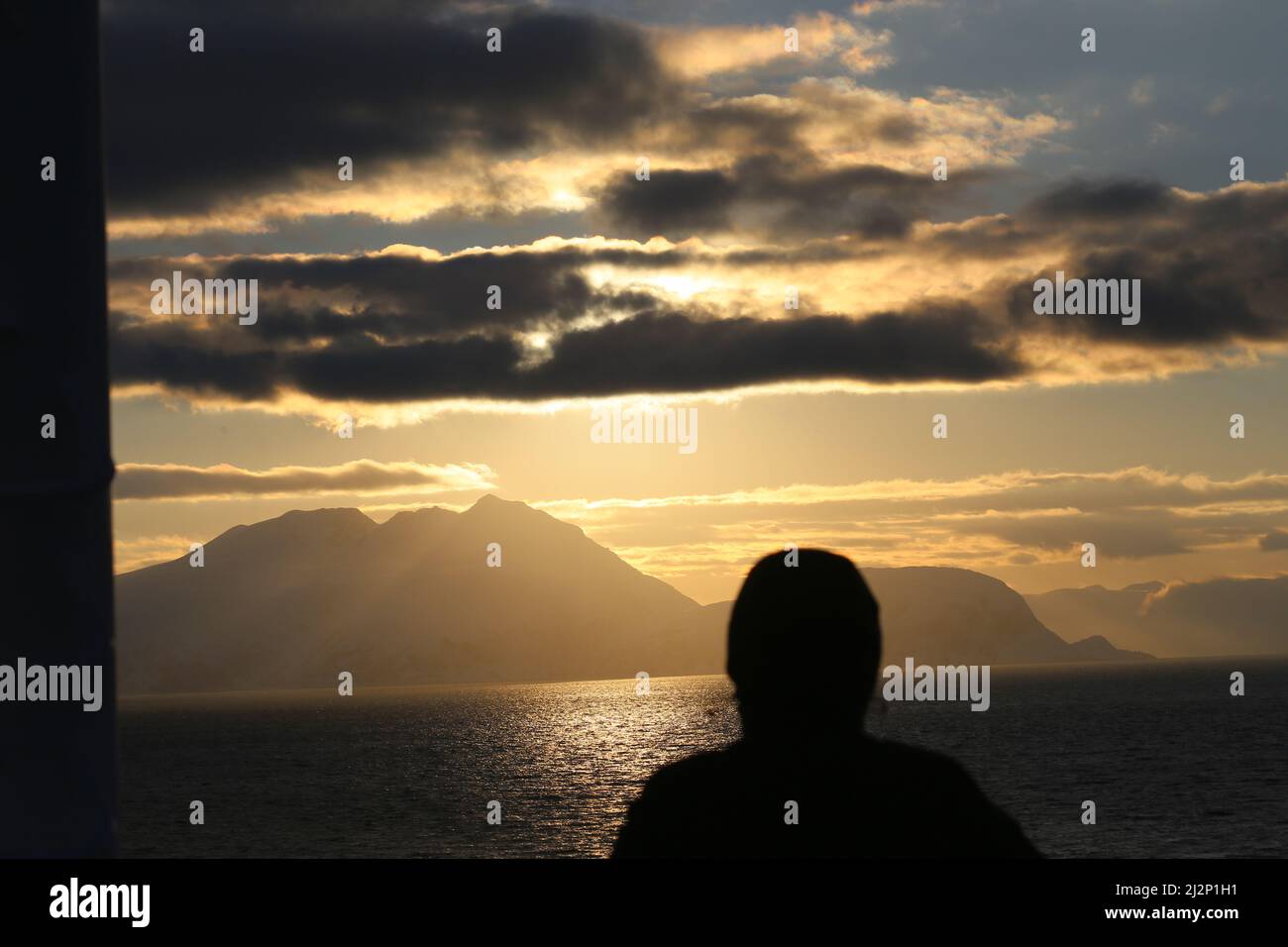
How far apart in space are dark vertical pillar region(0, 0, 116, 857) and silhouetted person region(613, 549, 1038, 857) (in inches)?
74.3

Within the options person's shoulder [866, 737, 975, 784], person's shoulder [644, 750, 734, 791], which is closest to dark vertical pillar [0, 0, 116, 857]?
person's shoulder [644, 750, 734, 791]

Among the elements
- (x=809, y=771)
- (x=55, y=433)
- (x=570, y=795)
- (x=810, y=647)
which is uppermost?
(x=55, y=433)

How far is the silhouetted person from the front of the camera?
291 centimetres

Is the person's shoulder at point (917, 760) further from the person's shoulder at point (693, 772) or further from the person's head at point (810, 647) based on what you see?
the person's shoulder at point (693, 772)

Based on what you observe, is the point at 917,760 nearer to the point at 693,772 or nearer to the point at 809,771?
the point at 809,771

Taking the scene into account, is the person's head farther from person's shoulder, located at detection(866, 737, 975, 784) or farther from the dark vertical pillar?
the dark vertical pillar

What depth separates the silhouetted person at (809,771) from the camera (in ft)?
9.53

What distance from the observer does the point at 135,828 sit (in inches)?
4776

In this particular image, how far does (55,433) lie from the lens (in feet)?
11.5

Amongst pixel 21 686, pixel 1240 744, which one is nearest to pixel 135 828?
pixel 21 686

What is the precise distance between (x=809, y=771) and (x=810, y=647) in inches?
12.7

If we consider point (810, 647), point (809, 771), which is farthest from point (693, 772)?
point (810, 647)
